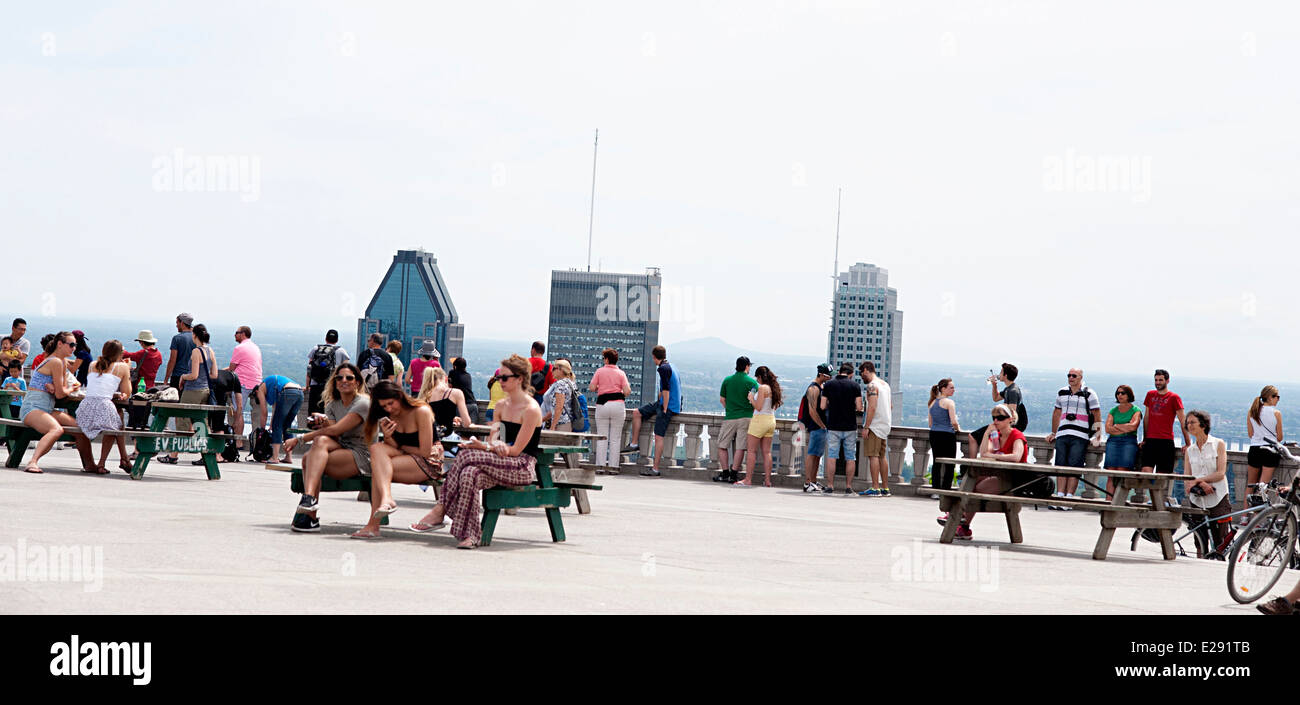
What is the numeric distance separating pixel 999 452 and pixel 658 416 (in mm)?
7835

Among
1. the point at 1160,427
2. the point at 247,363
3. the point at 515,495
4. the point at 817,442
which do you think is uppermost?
the point at 247,363

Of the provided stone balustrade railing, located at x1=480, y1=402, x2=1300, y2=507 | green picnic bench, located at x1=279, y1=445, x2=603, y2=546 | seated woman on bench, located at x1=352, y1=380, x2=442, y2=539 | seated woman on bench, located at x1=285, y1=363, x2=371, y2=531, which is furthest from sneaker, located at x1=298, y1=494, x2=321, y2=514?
stone balustrade railing, located at x1=480, y1=402, x2=1300, y2=507

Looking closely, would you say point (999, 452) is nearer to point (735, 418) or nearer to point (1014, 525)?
point (1014, 525)

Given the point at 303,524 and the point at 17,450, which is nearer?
the point at 303,524

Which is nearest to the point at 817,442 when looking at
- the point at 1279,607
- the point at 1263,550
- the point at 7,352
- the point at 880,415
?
the point at 880,415

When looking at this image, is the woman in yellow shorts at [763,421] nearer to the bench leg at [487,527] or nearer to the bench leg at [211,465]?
the bench leg at [211,465]

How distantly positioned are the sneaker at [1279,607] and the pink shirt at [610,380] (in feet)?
39.1

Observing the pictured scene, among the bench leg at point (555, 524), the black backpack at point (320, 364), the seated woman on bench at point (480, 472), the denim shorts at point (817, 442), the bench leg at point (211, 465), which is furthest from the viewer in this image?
the denim shorts at point (817, 442)

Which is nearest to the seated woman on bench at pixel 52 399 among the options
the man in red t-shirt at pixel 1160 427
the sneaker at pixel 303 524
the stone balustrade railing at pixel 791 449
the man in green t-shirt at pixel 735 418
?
the sneaker at pixel 303 524

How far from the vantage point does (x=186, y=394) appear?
17.6 m

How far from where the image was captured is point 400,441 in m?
11.2

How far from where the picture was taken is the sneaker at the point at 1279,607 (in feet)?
27.3

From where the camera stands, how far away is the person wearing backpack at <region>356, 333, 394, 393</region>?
18.2m
